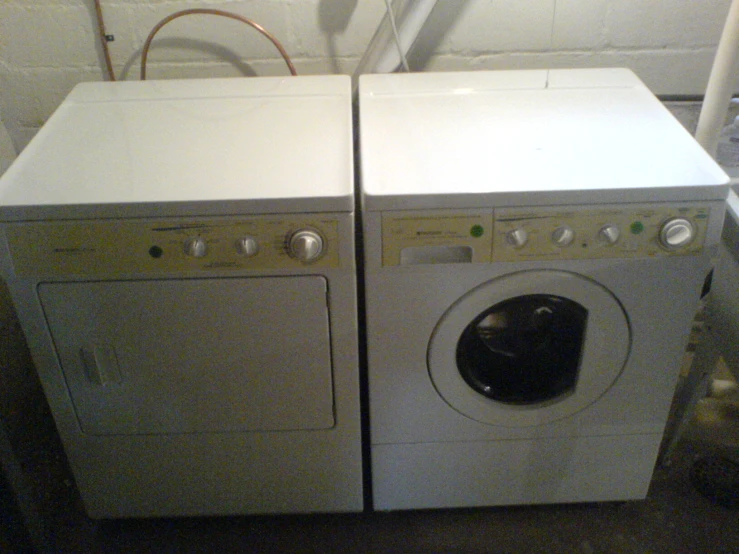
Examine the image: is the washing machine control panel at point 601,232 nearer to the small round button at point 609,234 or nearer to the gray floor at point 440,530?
the small round button at point 609,234

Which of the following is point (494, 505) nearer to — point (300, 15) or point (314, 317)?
point (314, 317)

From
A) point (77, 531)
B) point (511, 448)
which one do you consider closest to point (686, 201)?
point (511, 448)

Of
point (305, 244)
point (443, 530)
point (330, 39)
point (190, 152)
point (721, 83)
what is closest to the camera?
point (305, 244)

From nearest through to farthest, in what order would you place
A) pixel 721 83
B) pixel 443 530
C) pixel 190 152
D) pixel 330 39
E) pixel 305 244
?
1. pixel 305 244
2. pixel 190 152
3. pixel 721 83
4. pixel 443 530
5. pixel 330 39

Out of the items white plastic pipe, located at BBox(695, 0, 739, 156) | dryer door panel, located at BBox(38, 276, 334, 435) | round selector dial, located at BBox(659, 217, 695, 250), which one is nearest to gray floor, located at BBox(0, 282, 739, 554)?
dryer door panel, located at BBox(38, 276, 334, 435)

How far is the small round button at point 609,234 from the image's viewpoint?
1.25 metres

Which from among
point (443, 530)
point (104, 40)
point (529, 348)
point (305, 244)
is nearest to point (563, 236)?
point (529, 348)

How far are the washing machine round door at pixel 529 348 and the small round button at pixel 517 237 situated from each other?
7 centimetres

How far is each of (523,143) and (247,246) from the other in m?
0.59

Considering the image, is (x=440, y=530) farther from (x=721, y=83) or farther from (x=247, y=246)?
(x=721, y=83)

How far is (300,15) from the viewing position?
5.65 ft

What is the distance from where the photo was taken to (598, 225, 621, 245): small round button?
1249 millimetres

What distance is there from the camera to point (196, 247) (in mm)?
1241

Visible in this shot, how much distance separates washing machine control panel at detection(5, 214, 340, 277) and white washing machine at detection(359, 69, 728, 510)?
0.12m
